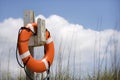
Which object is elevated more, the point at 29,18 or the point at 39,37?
the point at 29,18

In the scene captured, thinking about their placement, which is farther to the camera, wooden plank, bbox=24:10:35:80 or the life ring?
wooden plank, bbox=24:10:35:80

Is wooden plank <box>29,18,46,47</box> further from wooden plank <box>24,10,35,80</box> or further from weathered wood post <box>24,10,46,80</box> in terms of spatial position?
wooden plank <box>24,10,35,80</box>

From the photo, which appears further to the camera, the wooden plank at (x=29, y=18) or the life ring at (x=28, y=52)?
the wooden plank at (x=29, y=18)

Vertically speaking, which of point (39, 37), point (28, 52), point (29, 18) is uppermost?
point (29, 18)

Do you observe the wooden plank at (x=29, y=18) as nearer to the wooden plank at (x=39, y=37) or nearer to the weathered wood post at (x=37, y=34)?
the weathered wood post at (x=37, y=34)

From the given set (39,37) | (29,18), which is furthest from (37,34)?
(29,18)

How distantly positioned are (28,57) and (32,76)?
285mm

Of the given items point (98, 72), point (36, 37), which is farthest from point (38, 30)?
point (98, 72)

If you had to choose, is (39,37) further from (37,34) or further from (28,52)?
(28,52)

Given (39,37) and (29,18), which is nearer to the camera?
(39,37)

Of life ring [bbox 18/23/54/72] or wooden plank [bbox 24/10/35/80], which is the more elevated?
wooden plank [bbox 24/10/35/80]

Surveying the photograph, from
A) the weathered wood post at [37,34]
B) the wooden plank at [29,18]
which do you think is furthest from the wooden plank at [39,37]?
the wooden plank at [29,18]

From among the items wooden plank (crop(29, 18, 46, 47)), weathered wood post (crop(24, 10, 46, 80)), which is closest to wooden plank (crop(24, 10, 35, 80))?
weathered wood post (crop(24, 10, 46, 80))

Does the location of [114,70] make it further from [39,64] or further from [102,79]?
[39,64]
